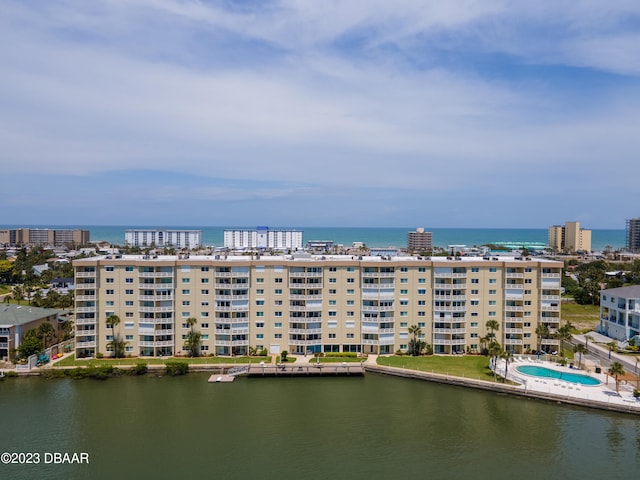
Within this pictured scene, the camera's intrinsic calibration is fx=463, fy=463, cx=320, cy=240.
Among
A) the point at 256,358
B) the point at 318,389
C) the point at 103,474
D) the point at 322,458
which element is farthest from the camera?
the point at 256,358

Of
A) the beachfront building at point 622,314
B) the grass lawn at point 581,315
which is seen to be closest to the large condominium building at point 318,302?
the beachfront building at point 622,314

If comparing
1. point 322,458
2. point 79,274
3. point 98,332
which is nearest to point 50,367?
point 98,332

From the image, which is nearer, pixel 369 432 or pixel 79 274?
pixel 369 432

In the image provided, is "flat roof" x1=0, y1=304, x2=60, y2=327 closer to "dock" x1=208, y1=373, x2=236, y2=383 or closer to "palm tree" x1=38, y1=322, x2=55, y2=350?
"palm tree" x1=38, y1=322, x2=55, y2=350

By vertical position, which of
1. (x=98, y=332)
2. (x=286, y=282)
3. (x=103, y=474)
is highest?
(x=286, y=282)

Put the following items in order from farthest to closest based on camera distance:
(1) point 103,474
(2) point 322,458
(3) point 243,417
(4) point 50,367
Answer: (4) point 50,367, (3) point 243,417, (2) point 322,458, (1) point 103,474

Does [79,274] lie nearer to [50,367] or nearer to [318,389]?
[50,367]

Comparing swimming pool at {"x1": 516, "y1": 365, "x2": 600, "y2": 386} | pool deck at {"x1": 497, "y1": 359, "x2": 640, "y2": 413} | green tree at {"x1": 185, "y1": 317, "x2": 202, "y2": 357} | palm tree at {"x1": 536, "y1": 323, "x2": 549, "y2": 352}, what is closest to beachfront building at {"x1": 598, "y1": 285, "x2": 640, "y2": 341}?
palm tree at {"x1": 536, "y1": 323, "x2": 549, "y2": 352}

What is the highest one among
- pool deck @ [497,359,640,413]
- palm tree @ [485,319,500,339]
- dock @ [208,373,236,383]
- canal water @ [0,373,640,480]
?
palm tree @ [485,319,500,339]
